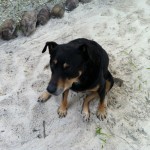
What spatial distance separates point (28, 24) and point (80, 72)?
1.94 metres

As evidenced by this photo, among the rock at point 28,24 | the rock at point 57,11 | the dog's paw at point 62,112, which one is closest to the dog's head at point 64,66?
the dog's paw at point 62,112

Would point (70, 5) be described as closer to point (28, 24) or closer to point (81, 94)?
point (28, 24)

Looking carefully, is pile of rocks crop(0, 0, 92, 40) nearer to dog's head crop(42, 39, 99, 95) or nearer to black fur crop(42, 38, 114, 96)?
black fur crop(42, 38, 114, 96)

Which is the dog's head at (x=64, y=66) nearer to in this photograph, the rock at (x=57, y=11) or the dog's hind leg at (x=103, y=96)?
the dog's hind leg at (x=103, y=96)

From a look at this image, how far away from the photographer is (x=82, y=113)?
402 cm

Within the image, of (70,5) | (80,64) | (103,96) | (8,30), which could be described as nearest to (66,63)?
(80,64)

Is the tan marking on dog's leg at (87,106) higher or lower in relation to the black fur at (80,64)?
lower

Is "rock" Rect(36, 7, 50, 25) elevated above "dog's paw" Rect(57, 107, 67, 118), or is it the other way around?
"rock" Rect(36, 7, 50, 25)

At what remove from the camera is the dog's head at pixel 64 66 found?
3277 millimetres

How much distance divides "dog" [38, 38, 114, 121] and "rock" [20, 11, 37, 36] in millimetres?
1489

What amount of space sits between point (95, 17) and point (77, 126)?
6.85 ft

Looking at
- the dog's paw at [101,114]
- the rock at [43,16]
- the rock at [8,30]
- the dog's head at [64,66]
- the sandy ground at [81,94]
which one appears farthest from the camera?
the rock at [43,16]

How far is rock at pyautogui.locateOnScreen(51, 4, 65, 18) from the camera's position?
17.4 feet

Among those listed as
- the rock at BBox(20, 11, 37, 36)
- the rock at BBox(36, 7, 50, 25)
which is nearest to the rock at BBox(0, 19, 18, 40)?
the rock at BBox(20, 11, 37, 36)
